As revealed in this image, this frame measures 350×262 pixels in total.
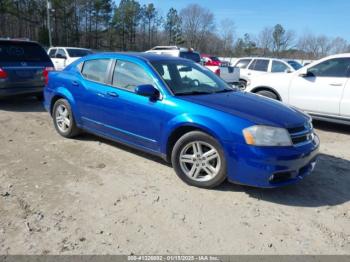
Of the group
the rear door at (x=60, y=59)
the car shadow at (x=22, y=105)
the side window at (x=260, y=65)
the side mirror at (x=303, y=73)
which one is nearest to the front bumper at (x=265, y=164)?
the side mirror at (x=303, y=73)

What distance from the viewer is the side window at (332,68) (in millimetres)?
7254

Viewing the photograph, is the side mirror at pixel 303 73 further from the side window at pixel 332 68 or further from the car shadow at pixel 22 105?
the car shadow at pixel 22 105

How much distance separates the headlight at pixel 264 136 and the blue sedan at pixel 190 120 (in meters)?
0.01

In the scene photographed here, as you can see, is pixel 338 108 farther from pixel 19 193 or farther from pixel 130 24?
pixel 130 24

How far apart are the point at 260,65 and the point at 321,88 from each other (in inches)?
263

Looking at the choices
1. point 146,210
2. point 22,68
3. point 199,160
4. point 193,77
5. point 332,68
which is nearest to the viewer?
point 146,210

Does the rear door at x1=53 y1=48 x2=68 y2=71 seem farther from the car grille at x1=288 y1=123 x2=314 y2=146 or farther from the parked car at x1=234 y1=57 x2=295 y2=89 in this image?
the car grille at x1=288 y1=123 x2=314 y2=146

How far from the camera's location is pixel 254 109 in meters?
4.19

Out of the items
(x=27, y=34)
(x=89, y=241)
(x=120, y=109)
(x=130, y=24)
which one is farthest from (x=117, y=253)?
(x=130, y=24)

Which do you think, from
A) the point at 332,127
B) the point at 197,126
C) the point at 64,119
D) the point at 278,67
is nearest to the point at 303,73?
the point at 332,127

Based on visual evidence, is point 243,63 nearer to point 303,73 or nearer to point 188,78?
point 303,73

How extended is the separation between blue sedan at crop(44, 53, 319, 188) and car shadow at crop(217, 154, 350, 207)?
0.92 ft

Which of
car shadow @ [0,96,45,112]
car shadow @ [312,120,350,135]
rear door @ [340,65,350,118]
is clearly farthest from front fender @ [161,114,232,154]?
car shadow @ [0,96,45,112]

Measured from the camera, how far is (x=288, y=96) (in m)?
8.09
